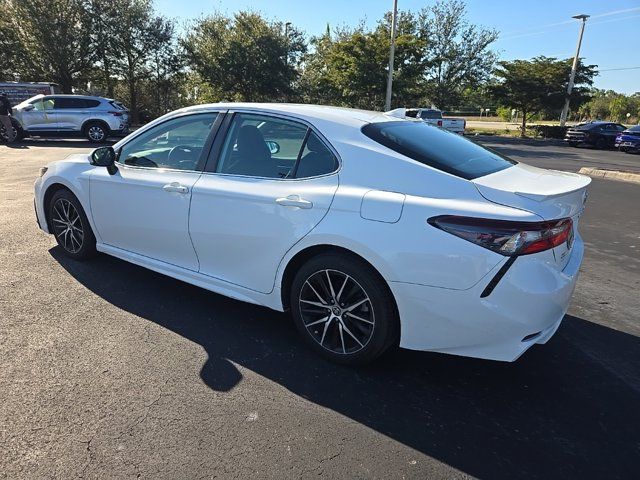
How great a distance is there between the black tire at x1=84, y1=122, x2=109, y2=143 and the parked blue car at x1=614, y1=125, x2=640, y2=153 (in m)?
23.1

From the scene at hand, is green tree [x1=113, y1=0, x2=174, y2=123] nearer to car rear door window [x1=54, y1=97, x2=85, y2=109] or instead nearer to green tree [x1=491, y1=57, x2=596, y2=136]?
car rear door window [x1=54, y1=97, x2=85, y2=109]

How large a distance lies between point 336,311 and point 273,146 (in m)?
1.29

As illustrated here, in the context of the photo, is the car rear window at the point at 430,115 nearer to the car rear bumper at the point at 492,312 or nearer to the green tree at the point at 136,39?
the green tree at the point at 136,39

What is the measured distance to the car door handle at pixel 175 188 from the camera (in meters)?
3.58

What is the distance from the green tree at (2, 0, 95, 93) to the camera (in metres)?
25.3

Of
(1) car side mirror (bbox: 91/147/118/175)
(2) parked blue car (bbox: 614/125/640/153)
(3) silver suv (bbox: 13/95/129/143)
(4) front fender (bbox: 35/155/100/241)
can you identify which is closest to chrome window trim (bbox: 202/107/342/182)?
(1) car side mirror (bbox: 91/147/118/175)

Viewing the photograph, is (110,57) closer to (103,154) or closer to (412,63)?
(412,63)

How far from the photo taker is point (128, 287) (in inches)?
165

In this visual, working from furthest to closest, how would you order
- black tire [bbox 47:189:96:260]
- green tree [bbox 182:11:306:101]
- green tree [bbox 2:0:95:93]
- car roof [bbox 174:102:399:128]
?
1. green tree [bbox 182:11:306:101]
2. green tree [bbox 2:0:95:93]
3. black tire [bbox 47:189:96:260]
4. car roof [bbox 174:102:399:128]

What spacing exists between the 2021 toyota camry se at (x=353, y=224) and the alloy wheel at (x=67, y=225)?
1.98 feet

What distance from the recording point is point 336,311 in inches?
121

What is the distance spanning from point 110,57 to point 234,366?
29.2 m

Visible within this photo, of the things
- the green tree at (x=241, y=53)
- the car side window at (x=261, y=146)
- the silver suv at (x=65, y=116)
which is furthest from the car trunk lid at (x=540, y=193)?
the green tree at (x=241, y=53)

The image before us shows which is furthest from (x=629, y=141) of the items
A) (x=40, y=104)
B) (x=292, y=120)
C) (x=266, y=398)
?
(x=266, y=398)
